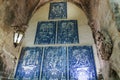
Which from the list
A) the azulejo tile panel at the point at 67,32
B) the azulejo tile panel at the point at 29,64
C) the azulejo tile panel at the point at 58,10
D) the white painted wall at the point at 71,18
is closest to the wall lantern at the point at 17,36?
the azulejo tile panel at the point at 29,64

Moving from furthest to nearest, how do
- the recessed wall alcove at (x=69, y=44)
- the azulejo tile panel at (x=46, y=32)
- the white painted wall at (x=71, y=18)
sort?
the azulejo tile panel at (x=46, y=32) → the white painted wall at (x=71, y=18) → the recessed wall alcove at (x=69, y=44)

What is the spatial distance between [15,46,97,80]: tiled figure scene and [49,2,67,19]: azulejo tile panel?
152cm

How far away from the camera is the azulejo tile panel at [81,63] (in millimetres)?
5691

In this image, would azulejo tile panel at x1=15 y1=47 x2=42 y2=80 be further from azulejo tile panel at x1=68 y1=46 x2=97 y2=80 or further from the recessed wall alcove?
azulejo tile panel at x1=68 y1=46 x2=97 y2=80

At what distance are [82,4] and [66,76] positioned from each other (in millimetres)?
2880

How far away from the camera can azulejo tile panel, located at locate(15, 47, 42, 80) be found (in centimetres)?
590

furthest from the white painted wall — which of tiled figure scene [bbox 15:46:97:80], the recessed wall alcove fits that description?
tiled figure scene [bbox 15:46:97:80]

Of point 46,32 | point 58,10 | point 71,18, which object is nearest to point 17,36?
point 46,32

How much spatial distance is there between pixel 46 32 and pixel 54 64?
147 cm

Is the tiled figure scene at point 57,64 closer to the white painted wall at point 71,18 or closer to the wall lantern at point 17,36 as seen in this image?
the white painted wall at point 71,18

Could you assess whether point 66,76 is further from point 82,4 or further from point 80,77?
point 82,4

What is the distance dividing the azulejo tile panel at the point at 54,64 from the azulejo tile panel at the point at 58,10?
156 cm

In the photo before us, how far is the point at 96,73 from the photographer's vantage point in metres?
5.67

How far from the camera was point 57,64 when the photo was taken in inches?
237
